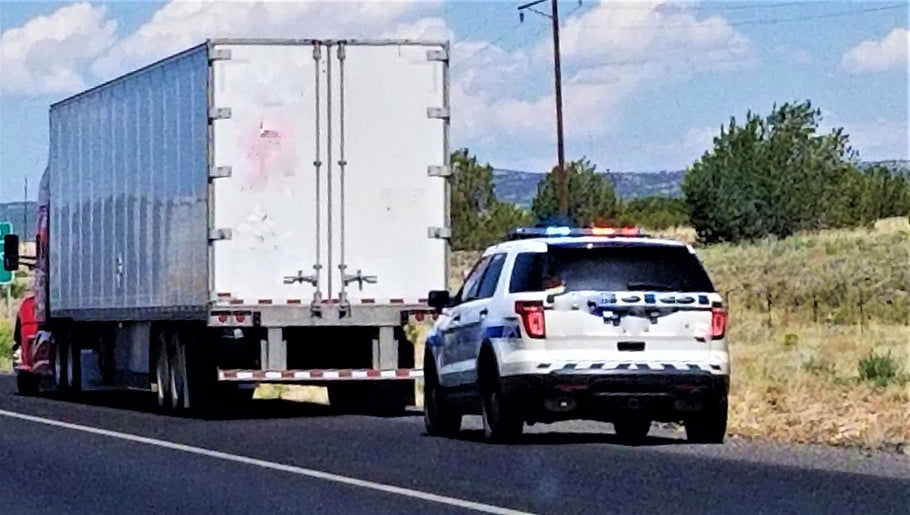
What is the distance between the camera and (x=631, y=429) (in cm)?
2175

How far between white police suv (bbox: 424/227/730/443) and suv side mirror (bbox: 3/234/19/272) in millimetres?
15106

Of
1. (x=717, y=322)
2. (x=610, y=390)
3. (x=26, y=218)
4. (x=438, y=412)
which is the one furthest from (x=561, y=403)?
(x=26, y=218)

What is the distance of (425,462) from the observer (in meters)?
18.4

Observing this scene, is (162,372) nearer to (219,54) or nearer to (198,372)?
(198,372)

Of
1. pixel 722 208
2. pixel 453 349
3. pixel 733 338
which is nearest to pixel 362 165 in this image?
pixel 453 349

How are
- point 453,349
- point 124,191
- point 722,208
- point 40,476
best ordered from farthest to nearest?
point 722,208 < point 124,191 < point 453,349 < point 40,476

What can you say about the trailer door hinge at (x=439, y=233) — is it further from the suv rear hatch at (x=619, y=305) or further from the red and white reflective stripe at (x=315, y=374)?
the suv rear hatch at (x=619, y=305)

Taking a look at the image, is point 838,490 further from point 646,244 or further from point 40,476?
point 40,476

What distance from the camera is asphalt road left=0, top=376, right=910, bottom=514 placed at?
14898mm

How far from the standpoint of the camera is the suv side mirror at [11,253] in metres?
33.5

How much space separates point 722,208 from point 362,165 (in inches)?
2820

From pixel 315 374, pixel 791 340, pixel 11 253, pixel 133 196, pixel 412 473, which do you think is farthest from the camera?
pixel 791 340

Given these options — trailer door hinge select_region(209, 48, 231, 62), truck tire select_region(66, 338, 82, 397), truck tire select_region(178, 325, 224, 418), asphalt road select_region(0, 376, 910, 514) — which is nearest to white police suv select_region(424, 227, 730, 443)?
asphalt road select_region(0, 376, 910, 514)

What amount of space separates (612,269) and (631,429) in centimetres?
265
